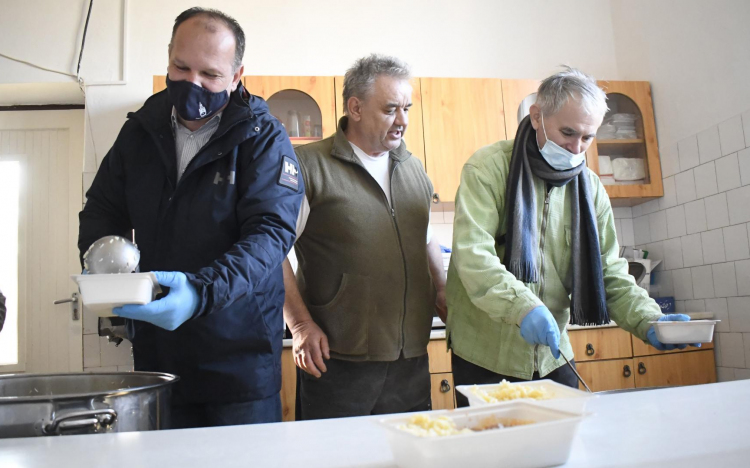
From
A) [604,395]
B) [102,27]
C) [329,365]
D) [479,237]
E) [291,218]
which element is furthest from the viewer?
[102,27]

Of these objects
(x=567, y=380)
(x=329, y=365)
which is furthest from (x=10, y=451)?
(x=567, y=380)

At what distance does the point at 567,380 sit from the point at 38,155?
3.04 metres

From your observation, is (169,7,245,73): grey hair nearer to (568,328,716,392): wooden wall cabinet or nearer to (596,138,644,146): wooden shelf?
(568,328,716,392): wooden wall cabinet

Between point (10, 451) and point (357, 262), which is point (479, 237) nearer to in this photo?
point (357, 262)

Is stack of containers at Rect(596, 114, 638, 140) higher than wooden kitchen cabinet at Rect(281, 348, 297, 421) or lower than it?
higher

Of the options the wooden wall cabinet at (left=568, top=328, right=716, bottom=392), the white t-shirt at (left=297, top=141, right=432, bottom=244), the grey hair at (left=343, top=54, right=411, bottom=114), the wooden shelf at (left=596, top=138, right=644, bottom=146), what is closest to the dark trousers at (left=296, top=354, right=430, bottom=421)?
the white t-shirt at (left=297, top=141, right=432, bottom=244)

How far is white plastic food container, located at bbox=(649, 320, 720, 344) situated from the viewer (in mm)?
1270

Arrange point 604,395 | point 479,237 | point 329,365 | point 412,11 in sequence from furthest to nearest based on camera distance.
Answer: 1. point 412,11
2. point 329,365
3. point 479,237
4. point 604,395

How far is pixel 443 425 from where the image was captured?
0.64 m

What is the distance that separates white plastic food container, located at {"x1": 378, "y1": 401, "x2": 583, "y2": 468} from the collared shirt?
3.05ft

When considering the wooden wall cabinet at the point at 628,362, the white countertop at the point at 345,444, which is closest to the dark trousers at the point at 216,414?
the white countertop at the point at 345,444

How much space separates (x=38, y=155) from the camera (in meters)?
3.37

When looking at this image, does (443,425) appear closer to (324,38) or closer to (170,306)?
(170,306)

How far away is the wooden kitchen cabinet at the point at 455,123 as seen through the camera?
3.12 meters
